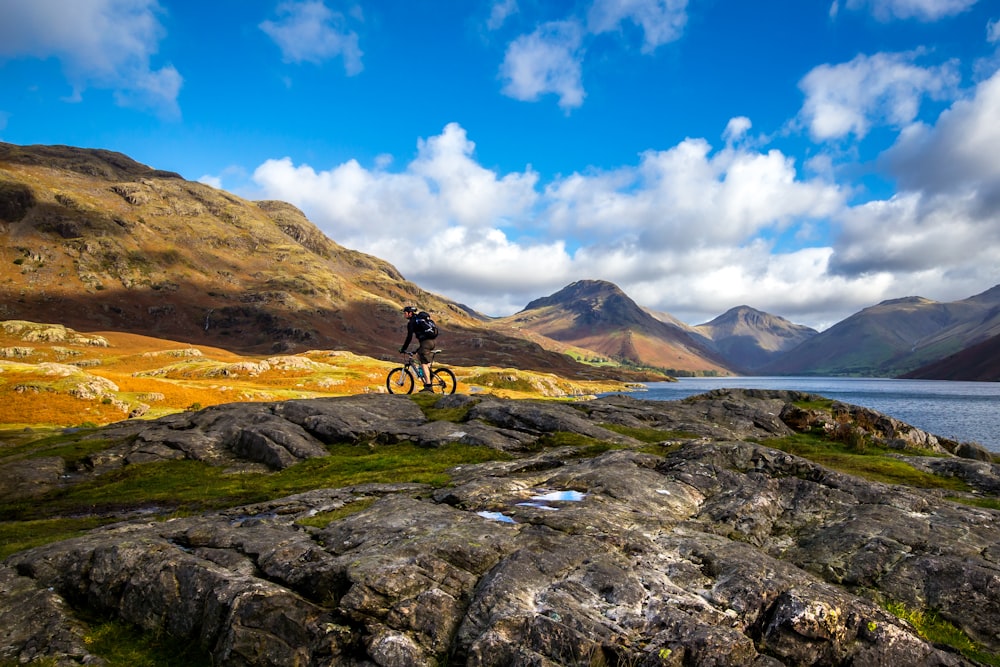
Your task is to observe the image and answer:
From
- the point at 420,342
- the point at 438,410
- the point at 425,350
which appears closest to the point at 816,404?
the point at 438,410

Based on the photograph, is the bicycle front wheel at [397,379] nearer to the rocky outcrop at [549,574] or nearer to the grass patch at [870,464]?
the rocky outcrop at [549,574]

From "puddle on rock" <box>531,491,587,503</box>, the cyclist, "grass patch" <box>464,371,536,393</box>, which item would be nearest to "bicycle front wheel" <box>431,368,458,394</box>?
the cyclist

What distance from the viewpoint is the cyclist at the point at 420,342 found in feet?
107

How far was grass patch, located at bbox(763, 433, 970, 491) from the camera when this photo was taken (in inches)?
814

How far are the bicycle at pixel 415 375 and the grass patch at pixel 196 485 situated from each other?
32.6 ft

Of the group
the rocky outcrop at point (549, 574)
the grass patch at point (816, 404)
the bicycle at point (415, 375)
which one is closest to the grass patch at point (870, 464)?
the rocky outcrop at point (549, 574)

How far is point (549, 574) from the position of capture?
10.6 metres

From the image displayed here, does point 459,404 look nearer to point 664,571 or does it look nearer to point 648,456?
point 648,456

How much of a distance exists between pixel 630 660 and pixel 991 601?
7875mm

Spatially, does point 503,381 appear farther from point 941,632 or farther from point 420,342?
point 941,632

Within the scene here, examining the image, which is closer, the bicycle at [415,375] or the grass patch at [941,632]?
the grass patch at [941,632]

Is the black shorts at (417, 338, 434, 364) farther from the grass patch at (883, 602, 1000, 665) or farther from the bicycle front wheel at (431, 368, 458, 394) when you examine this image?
the grass patch at (883, 602, 1000, 665)

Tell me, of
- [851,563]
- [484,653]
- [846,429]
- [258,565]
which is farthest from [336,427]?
[846,429]

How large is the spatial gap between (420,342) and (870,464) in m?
25.5
